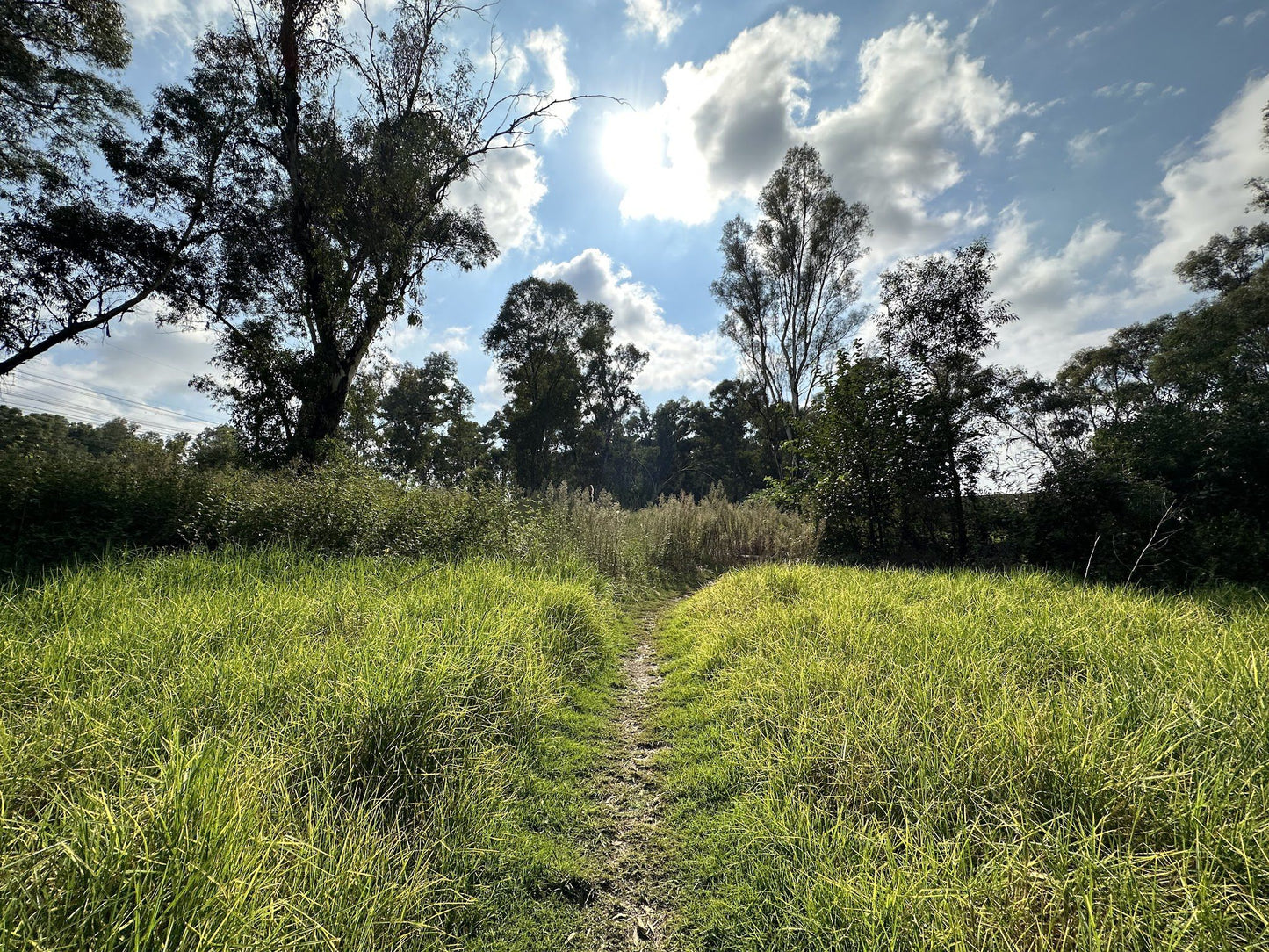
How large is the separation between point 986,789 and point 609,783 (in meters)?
1.92

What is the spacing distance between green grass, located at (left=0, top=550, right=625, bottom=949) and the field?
0.05 ft

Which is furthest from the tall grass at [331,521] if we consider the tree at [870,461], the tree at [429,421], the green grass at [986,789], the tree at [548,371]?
the tree at [429,421]

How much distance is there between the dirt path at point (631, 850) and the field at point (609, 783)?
0.01 metres

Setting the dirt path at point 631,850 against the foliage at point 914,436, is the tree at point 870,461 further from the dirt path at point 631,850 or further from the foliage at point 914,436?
the dirt path at point 631,850

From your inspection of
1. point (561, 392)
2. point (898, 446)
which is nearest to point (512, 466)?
point (561, 392)

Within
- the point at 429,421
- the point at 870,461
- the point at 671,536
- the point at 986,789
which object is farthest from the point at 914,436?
the point at 429,421

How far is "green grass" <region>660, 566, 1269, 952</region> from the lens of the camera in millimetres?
1315

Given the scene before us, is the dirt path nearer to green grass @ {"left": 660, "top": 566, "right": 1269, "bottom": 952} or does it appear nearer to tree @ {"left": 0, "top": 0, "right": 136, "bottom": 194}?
green grass @ {"left": 660, "top": 566, "right": 1269, "bottom": 952}

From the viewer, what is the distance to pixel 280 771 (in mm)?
1794

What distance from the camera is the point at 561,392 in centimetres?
2852

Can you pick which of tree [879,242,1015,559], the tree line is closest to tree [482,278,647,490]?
the tree line

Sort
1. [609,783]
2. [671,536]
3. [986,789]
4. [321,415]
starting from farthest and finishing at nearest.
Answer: [321,415], [671,536], [609,783], [986,789]

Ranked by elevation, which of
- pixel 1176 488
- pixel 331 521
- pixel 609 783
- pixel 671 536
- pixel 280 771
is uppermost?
pixel 1176 488

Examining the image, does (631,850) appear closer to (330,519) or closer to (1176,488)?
(330,519)
